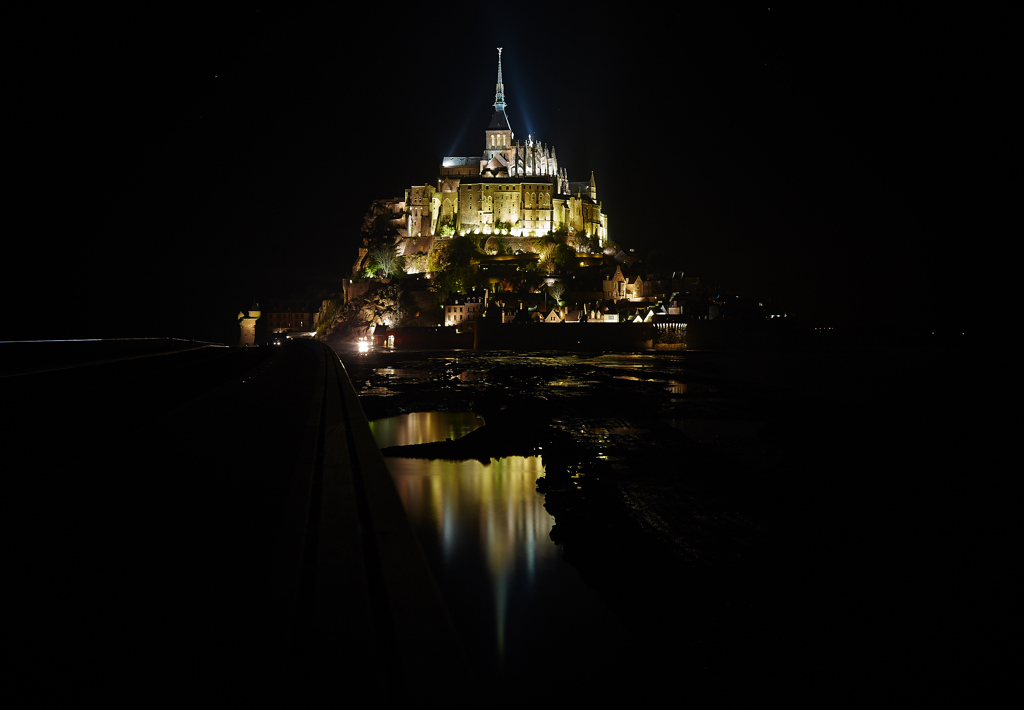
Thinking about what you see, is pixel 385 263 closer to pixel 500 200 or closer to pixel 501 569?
pixel 500 200

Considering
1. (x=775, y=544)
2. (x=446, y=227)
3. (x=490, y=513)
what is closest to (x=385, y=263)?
(x=446, y=227)

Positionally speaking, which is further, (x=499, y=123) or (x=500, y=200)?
(x=499, y=123)

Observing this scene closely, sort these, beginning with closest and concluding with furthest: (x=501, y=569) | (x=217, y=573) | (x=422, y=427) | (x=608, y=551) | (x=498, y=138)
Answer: (x=217, y=573), (x=501, y=569), (x=608, y=551), (x=422, y=427), (x=498, y=138)

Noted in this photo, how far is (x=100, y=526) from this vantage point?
261 centimetres

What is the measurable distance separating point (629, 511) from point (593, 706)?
11.2 feet

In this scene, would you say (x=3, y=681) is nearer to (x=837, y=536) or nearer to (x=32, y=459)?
(x=32, y=459)

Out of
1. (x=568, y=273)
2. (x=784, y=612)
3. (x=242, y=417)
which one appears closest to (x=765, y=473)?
(x=784, y=612)

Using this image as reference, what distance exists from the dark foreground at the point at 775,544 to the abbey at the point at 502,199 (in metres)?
78.4

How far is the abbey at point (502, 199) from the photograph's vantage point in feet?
293

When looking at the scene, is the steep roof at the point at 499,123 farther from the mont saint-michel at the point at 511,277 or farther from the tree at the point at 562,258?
the tree at the point at 562,258

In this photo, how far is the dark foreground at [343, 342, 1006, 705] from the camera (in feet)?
11.4

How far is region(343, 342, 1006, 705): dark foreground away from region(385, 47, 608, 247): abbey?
78.4 meters

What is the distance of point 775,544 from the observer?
555cm

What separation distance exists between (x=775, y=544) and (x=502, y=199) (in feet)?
288
